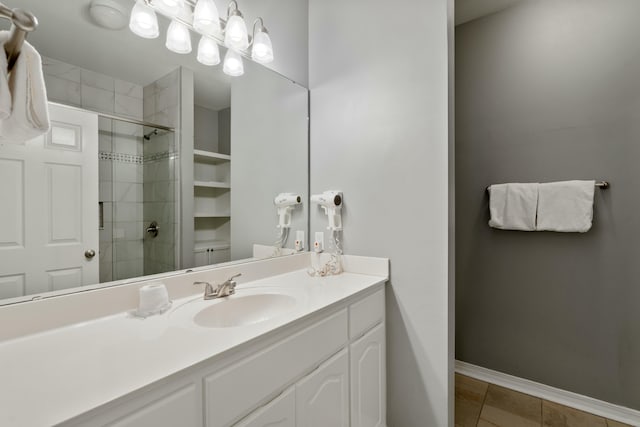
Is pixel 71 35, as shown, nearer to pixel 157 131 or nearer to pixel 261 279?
pixel 157 131

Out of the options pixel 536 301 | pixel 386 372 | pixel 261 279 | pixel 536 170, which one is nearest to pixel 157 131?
pixel 261 279

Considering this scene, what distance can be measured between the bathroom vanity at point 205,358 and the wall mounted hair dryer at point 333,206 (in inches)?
13.7

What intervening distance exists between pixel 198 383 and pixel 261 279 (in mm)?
847

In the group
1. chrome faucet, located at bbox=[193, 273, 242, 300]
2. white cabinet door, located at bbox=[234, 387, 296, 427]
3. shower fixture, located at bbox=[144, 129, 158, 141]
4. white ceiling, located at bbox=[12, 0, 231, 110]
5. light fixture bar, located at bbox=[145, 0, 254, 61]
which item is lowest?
white cabinet door, located at bbox=[234, 387, 296, 427]

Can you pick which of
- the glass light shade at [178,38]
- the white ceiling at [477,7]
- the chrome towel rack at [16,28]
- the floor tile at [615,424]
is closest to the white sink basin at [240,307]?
the chrome towel rack at [16,28]

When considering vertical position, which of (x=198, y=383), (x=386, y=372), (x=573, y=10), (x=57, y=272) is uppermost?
(x=573, y=10)

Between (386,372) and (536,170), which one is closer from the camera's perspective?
(386,372)

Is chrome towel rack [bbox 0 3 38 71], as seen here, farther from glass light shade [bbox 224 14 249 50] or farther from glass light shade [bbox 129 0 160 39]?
glass light shade [bbox 224 14 249 50]

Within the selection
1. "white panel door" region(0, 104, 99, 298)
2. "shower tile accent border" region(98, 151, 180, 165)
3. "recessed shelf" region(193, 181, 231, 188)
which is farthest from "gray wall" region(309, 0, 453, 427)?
"white panel door" region(0, 104, 99, 298)

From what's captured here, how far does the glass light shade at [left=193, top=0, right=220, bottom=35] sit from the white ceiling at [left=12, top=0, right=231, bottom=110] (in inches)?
2.7

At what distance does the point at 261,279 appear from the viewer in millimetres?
1517

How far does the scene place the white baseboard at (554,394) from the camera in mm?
1627

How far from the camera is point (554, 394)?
1818 mm

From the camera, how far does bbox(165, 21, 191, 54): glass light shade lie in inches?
47.2
